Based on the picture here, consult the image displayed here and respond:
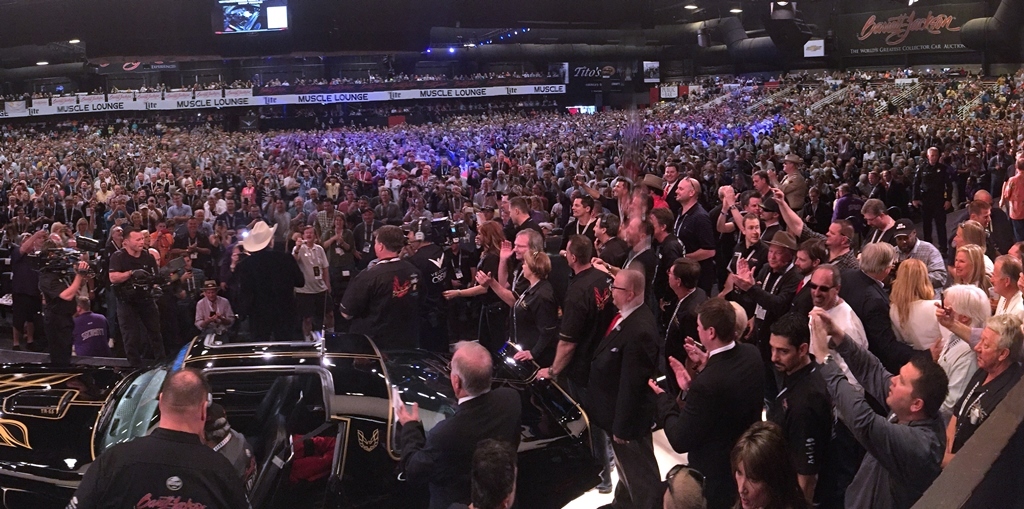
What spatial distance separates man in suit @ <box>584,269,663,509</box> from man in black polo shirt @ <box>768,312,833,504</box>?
68cm

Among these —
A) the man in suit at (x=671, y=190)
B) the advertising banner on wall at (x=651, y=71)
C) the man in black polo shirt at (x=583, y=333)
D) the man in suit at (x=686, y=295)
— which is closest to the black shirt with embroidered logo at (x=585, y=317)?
the man in black polo shirt at (x=583, y=333)

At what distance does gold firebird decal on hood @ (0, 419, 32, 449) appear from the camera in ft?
12.4

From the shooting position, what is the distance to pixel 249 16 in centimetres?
1363

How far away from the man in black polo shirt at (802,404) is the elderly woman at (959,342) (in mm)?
728

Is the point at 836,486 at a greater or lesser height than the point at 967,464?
lesser

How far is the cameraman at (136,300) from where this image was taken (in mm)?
6348

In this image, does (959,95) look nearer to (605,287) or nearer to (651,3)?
(651,3)

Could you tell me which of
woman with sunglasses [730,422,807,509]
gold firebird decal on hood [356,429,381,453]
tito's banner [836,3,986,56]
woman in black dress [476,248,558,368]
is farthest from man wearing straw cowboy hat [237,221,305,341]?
tito's banner [836,3,986,56]

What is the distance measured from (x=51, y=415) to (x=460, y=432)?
2.37 meters

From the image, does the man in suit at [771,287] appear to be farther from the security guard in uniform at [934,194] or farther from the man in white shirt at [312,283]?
the security guard in uniform at [934,194]

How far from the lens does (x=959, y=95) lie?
2253 cm

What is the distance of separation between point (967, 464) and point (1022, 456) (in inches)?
17.6

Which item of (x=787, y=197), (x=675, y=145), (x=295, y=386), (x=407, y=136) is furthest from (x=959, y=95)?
(x=295, y=386)

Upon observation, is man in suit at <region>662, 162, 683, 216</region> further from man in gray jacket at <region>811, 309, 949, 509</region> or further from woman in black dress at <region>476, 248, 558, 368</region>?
man in gray jacket at <region>811, 309, 949, 509</region>
